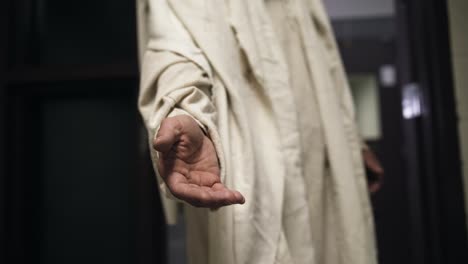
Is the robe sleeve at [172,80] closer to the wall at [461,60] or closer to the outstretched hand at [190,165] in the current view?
the outstretched hand at [190,165]

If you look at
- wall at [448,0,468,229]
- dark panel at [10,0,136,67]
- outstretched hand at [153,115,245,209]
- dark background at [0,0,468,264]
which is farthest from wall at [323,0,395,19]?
outstretched hand at [153,115,245,209]

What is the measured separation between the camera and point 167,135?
39 cm

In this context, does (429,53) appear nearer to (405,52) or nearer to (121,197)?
(405,52)

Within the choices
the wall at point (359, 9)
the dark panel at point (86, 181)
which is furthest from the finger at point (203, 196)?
the wall at point (359, 9)

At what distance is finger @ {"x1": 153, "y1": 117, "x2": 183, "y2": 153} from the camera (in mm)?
388

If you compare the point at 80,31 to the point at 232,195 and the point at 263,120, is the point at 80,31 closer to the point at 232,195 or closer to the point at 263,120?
the point at 263,120

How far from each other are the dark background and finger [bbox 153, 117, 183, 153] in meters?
0.70

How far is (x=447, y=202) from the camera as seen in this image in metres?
0.92

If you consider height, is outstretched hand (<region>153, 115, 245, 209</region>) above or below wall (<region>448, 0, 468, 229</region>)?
below

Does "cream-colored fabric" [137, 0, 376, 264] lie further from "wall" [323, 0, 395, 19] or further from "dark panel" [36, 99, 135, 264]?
"wall" [323, 0, 395, 19]

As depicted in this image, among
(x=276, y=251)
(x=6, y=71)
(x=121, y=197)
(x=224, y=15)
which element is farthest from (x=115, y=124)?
(x=276, y=251)

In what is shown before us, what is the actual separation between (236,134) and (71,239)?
976mm

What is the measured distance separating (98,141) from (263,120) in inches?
34.6

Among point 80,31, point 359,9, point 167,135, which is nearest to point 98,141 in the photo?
A: point 80,31
